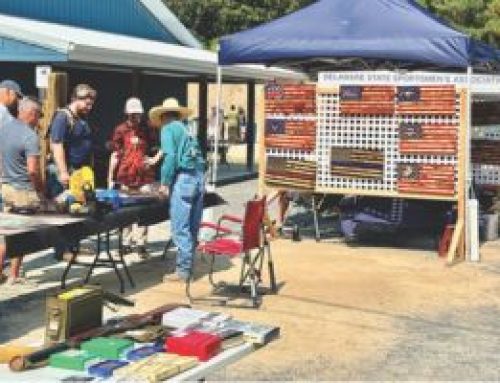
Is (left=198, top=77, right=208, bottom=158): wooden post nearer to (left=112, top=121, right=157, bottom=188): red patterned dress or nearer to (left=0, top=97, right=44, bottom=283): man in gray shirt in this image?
(left=112, top=121, right=157, bottom=188): red patterned dress


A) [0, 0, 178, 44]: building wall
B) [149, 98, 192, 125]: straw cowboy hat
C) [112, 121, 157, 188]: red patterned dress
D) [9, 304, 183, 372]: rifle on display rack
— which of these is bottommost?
[9, 304, 183, 372]: rifle on display rack

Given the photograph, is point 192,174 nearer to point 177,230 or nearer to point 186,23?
point 177,230

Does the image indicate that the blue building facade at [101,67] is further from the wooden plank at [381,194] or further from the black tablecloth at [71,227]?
the black tablecloth at [71,227]

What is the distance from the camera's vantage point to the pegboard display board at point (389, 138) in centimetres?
1088

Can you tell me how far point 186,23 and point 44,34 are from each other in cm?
3070

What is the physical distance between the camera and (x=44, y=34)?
13.4 meters

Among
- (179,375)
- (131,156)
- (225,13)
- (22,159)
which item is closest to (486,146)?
(131,156)

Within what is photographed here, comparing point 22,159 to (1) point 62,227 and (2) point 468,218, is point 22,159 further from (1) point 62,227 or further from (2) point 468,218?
(2) point 468,218

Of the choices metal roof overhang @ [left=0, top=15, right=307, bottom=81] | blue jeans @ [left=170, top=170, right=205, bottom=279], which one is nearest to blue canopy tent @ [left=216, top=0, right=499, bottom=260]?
metal roof overhang @ [left=0, top=15, right=307, bottom=81]

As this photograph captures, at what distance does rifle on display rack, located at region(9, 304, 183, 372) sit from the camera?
14.0 ft

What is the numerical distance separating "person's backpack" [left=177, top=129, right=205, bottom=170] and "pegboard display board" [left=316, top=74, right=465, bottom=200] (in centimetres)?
351

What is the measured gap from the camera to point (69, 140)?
8.63m

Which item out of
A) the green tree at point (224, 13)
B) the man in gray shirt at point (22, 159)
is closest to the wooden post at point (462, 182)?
the man in gray shirt at point (22, 159)

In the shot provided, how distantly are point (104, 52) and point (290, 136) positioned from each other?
3670 millimetres
